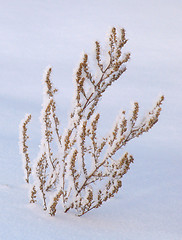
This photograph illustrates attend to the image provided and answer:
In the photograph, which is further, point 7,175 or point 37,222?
point 7,175

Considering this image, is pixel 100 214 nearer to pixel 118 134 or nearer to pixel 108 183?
pixel 108 183

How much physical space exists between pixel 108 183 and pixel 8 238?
1415 mm

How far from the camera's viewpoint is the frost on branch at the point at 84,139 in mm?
5070

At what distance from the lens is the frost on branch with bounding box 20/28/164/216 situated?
16.6 ft

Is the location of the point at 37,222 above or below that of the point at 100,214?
above

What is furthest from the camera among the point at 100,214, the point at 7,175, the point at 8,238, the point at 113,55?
the point at 7,175

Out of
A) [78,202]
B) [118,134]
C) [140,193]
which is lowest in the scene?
[140,193]

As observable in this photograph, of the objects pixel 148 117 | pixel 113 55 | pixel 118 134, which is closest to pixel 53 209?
pixel 118 134

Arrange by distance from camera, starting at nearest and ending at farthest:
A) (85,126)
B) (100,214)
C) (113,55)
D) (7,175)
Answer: (85,126) → (113,55) → (100,214) → (7,175)

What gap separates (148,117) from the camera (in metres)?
5.14

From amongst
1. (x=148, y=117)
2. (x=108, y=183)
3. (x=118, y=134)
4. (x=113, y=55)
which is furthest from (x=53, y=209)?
(x=113, y=55)

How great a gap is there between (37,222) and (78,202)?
59 centimetres

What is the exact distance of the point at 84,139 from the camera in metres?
5.05

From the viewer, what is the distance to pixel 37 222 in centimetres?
493
